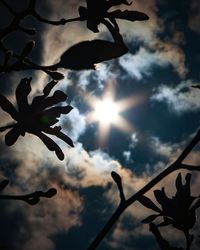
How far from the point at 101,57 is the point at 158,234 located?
1.09 meters

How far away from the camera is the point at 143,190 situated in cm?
178

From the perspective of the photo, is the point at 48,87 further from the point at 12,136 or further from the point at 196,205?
the point at 196,205

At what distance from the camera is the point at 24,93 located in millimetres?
2598

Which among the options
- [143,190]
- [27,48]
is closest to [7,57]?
[27,48]

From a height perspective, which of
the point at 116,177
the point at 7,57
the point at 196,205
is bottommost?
the point at 196,205

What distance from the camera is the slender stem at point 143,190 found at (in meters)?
1.76

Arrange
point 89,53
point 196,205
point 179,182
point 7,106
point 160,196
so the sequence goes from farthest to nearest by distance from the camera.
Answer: point 160,196, point 179,182, point 196,205, point 7,106, point 89,53

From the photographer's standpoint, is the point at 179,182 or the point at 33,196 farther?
the point at 179,182

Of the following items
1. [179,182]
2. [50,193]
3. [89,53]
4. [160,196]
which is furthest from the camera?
[160,196]

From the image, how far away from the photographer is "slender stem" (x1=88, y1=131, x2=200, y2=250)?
1.76 metres

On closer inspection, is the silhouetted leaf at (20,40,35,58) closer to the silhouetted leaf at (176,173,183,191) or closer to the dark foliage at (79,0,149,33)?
the dark foliage at (79,0,149,33)

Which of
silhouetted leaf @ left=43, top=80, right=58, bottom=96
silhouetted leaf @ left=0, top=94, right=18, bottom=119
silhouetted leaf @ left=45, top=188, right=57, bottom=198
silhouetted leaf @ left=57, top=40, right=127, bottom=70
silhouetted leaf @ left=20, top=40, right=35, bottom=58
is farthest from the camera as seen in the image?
silhouetted leaf @ left=43, top=80, right=58, bottom=96

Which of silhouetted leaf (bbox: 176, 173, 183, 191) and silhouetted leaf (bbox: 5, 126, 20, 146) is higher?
silhouetted leaf (bbox: 5, 126, 20, 146)

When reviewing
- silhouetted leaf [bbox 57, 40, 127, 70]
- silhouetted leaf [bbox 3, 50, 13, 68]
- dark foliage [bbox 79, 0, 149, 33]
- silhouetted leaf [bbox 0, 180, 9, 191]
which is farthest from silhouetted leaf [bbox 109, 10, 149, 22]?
silhouetted leaf [bbox 0, 180, 9, 191]
